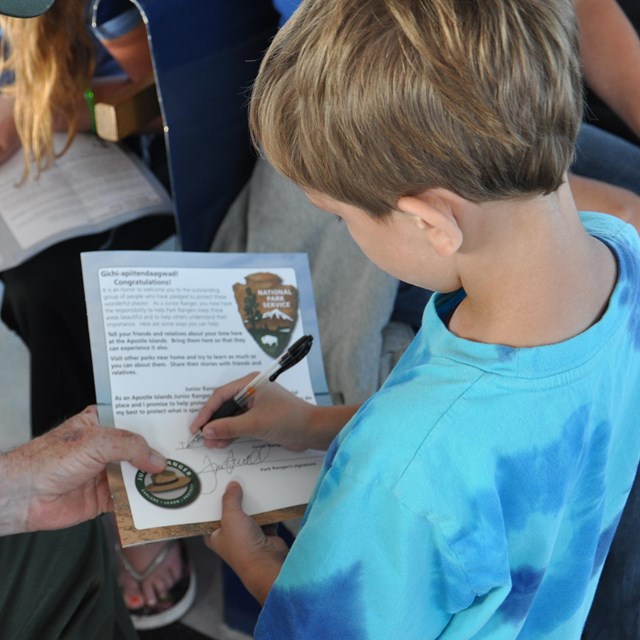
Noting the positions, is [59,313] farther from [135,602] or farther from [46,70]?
[135,602]

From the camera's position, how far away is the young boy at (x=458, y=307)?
560mm

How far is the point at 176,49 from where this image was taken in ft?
3.75

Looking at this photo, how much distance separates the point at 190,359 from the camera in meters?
0.93

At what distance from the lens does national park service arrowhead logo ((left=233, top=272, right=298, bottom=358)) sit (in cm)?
97

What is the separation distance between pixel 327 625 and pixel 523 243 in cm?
34

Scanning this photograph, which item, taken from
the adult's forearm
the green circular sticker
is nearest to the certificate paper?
the green circular sticker

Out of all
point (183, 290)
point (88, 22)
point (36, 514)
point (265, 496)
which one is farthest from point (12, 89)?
point (265, 496)

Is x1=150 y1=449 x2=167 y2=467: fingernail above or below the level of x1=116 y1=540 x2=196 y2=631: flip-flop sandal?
above

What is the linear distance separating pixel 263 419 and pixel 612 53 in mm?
747

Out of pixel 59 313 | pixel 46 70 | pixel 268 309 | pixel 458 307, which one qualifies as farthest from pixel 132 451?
pixel 46 70

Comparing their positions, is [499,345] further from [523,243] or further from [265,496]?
[265,496]

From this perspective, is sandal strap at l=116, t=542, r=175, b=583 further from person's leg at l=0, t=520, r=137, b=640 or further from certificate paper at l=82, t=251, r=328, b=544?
certificate paper at l=82, t=251, r=328, b=544
